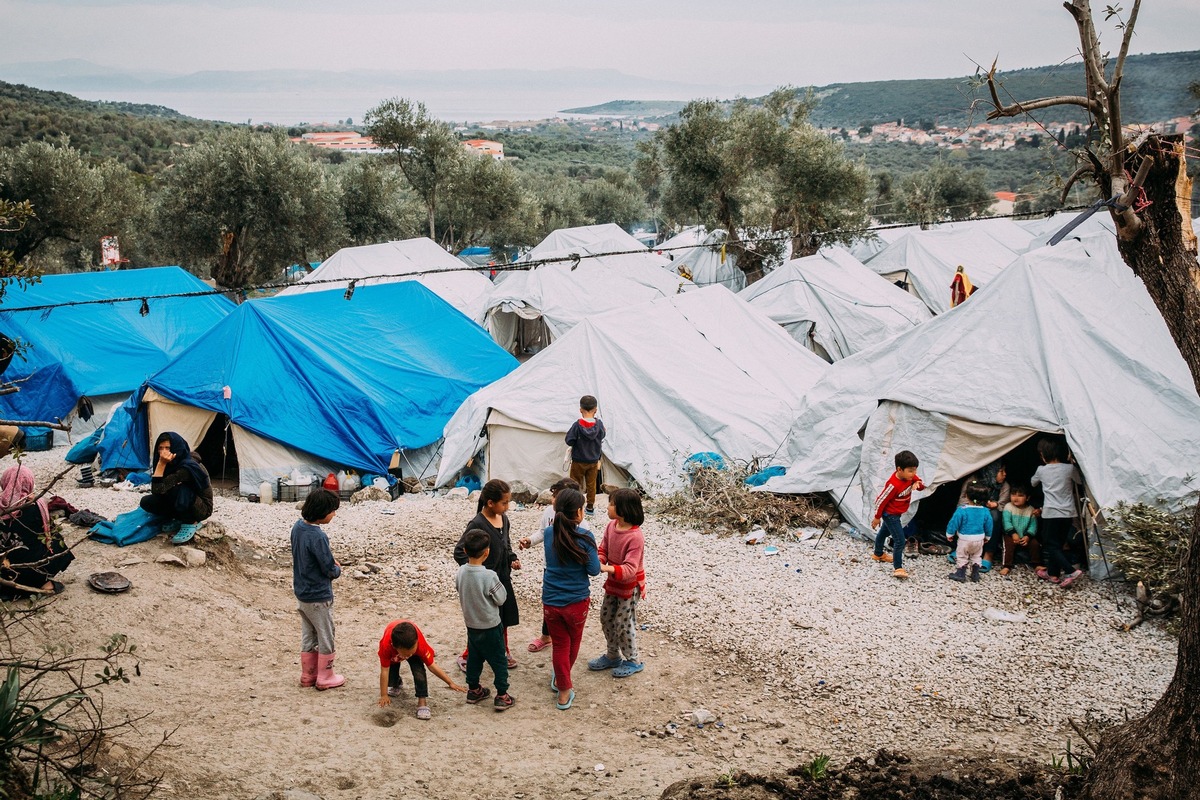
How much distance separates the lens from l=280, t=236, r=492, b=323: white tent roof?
22547mm

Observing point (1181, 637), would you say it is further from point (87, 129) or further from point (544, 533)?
point (87, 129)

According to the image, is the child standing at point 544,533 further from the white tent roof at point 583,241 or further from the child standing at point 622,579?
the white tent roof at point 583,241

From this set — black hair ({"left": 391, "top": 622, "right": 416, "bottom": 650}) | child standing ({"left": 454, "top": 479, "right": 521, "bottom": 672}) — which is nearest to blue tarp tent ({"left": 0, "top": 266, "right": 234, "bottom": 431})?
child standing ({"left": 454, "top": 479, "right": 521, "bottom": 672})

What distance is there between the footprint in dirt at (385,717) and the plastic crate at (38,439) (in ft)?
36.7

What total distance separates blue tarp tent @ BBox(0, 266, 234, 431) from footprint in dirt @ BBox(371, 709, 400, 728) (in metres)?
11.1

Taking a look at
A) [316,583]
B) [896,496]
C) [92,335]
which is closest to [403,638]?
[316,583]

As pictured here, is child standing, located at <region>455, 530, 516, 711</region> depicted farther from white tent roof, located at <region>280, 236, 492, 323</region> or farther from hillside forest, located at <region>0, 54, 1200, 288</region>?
white tent roof, located at <region>280, 236, 492, 323</region>

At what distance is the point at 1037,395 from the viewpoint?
8.42 meters

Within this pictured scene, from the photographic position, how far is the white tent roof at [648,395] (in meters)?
11.0

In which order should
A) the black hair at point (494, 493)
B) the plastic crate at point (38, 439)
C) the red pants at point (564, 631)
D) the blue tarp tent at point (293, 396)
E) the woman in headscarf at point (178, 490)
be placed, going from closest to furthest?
1. the red pants at point (564, 631)
2. the black hair at point (494, 493)
3. the woman in headscarf at point (178, 490)
4. the blue tarp tent at point (293, 396)
5. the plastic crate at point (38, 439)

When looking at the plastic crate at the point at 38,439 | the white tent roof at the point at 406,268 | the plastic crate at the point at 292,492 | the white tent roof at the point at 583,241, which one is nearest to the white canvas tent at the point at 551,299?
the white tent roof at the point at 406,268

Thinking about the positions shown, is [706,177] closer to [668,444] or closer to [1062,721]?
[668,444]

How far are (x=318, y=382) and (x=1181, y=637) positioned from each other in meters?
10.7

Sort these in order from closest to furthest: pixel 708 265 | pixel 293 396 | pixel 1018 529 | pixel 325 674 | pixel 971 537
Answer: pixel 325 674
pixel 971 537
pixel 1018 529
pixel 293 396
pixel 708 265
